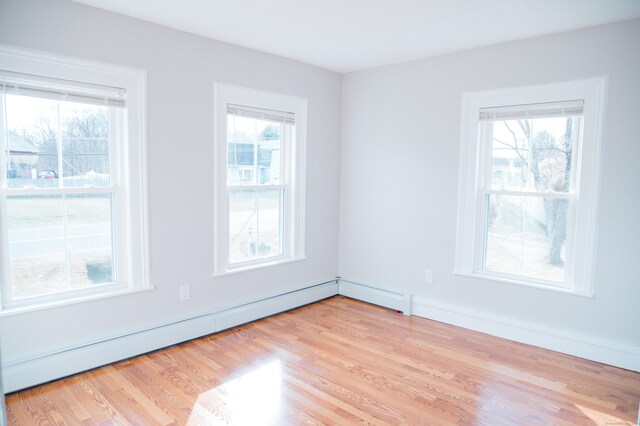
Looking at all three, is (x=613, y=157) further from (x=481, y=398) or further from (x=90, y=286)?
(x=90, y=286)

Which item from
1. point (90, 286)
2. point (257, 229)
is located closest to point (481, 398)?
point (257, 229)

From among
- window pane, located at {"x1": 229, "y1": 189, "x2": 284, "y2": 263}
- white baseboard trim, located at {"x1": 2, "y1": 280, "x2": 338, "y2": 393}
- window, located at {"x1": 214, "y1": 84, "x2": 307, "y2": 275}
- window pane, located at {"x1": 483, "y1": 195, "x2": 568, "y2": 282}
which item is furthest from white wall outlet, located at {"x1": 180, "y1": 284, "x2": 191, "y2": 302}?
window pane, located at {"x1": 483, "y1": 195, "x2": 568, "y2": 282}

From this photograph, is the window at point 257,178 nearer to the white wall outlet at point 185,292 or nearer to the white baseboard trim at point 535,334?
the white wall outlet at point 185,292

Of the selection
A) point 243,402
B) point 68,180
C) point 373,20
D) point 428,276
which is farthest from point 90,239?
point 428,276

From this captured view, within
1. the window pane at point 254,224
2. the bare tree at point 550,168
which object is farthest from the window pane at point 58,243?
the bare tree at point 550,168

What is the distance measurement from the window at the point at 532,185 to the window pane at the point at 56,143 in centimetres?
288

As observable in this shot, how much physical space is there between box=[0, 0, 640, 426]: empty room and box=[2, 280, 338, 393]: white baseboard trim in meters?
0.01

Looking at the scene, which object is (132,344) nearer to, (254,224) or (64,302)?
(64,302)

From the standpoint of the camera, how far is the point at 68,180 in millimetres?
2793

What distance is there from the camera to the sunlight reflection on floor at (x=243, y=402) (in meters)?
2.35

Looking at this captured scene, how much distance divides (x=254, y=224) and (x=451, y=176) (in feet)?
6.02

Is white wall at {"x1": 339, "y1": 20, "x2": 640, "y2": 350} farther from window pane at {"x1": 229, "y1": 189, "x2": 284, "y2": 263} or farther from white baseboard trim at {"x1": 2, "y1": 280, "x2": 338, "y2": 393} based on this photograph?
white baseboard trim at {"x1": 2, "y1": 280, "x2": 338, "y2": 393}

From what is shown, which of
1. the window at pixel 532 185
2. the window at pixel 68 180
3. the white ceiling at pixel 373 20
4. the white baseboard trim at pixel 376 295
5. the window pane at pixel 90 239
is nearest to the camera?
the window at pixel 68 180

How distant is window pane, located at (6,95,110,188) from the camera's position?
257cm
